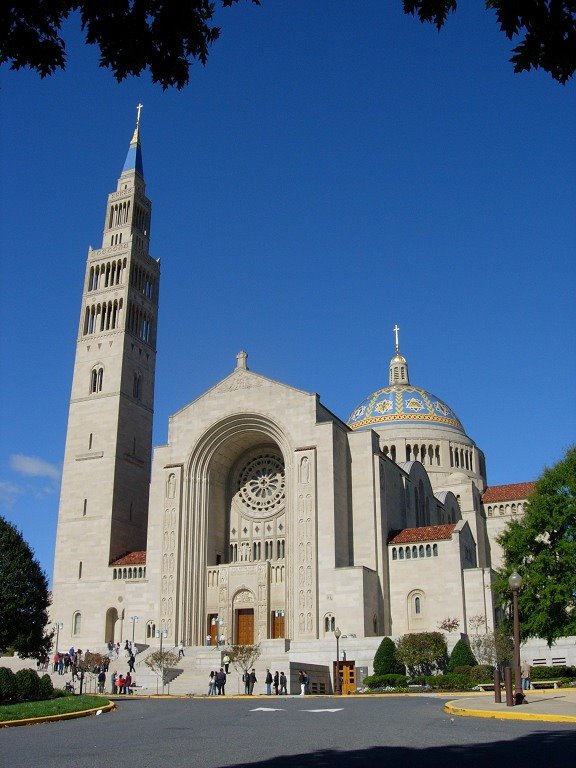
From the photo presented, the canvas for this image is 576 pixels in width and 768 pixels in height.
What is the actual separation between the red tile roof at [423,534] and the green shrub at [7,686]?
86.9ft

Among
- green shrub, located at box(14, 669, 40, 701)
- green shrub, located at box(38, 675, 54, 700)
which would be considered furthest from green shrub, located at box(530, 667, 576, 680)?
green shrub, located at box(14, 669, 40, 701)

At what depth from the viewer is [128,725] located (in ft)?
64.7

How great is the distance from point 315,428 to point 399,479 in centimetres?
840

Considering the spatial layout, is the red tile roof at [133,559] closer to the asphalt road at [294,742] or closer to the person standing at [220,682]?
the person standing at [220,682]

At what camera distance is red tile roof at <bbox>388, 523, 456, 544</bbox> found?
158ft

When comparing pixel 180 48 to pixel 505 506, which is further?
pixel 505 506

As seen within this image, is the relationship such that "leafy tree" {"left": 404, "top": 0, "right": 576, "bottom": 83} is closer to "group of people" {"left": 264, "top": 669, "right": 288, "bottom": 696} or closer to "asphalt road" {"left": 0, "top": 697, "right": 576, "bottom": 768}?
"asphalt road" {"left": 0, "top": 697, "right": 576, "bottom": 768}

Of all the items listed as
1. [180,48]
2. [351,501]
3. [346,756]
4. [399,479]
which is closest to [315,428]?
[351,501]

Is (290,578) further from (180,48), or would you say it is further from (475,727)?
(180,48)

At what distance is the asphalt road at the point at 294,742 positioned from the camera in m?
12.0

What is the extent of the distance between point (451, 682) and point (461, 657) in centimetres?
482

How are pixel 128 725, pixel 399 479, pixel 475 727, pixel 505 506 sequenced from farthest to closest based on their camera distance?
pixel 505 506, pixel 399 479, pixel 128 725, pixel 475 727

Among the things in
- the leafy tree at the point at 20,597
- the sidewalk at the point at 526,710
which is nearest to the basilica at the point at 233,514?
the leafy tree at the point at 20,597

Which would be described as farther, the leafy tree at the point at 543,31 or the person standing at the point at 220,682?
the person standing at the point at 220,682
